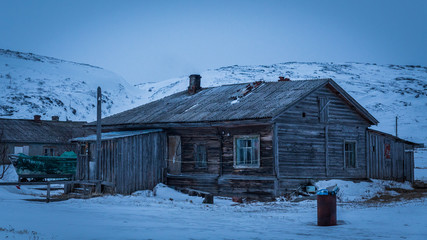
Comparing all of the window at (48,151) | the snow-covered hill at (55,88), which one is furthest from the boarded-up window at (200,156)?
the snow-covered hill at (55,88)

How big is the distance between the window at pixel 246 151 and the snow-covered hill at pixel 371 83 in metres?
43.0

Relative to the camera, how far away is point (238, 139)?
876 inches

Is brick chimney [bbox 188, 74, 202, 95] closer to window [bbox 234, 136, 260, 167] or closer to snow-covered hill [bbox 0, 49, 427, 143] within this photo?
window [bbox 234, 136, 260, 167]

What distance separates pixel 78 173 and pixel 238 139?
24.9 ft

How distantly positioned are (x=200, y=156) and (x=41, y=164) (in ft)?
36.3

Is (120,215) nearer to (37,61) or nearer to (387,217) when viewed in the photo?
(387,217)

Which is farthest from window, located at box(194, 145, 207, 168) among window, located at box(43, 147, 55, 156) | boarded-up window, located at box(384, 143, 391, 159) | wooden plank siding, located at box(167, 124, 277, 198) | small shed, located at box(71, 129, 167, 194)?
window, located at box(43, 147, 55, 156)

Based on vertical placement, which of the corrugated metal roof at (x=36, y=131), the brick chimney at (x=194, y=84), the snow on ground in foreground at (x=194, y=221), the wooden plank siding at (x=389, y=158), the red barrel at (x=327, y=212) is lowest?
the snow on ground in foreground at (x=194, y=221)

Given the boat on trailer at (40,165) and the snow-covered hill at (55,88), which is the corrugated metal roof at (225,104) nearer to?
the boat on trailer at (40,165)

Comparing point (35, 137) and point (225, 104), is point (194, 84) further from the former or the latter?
point (35, 137)

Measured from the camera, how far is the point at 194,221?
12602 mm

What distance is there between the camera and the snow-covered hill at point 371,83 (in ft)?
240

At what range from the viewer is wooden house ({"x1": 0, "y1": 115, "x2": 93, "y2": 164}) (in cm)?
4047

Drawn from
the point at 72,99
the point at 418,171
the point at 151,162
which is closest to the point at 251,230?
the point at 151,162
